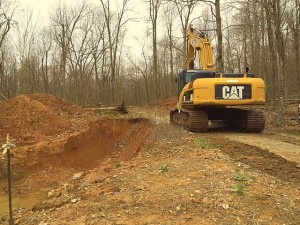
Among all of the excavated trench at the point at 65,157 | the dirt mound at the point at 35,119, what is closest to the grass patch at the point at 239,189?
the excavated trench at the point at 65,157

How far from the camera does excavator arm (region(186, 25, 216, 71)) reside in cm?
1429

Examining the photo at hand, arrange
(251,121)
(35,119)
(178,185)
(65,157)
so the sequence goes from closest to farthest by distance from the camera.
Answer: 1. (178,185)
2. (251,121)
3. (65,157)
4. (35,119)

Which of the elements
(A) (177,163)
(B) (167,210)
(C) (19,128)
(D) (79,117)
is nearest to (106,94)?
(D) (79,117)

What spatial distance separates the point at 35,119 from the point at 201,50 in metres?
7.76

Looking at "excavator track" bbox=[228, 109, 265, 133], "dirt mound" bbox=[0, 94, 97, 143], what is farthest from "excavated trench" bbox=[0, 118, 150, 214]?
"excavator track" bbox=[228, 109, 265, 133]

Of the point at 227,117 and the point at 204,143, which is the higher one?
the point at 227,117

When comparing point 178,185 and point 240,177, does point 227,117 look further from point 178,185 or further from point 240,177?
point 178,185

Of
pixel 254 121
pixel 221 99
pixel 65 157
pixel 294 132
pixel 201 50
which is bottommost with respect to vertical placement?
pixel 65 157

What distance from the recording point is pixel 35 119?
51.1 feet

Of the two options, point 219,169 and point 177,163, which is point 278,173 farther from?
point 177,163

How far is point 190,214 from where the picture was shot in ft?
14.9

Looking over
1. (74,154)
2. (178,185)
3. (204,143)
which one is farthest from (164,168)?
(74,154)

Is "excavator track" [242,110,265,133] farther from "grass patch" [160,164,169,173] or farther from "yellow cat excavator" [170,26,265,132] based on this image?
"grass patch" [160,164,169,173]

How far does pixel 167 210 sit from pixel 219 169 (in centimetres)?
202
